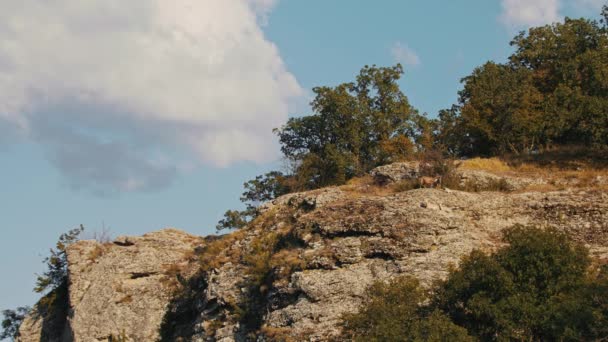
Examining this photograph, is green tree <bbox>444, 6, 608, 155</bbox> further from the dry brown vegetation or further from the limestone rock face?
the dry brown vegetation

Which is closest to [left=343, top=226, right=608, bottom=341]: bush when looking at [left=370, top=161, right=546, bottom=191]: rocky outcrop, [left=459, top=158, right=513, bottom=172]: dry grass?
[left=370, top=161, right=546, bottom=191]: rocky outcrop

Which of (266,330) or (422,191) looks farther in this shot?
(422,191)

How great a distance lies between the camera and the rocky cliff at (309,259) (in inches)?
1601

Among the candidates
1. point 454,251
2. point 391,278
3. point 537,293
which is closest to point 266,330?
point 391,278

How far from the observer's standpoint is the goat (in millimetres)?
47906

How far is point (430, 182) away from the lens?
47938 millimetres

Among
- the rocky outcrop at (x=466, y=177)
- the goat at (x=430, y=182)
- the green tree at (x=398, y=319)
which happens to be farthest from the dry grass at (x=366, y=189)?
the green tree at (x=398, y=319)

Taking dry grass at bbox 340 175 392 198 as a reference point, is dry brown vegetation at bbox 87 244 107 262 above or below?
above

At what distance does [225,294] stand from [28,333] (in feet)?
60.6

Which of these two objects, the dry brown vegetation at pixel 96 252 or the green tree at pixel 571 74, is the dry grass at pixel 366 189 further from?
the dry brown vegetation at pixel 96 252

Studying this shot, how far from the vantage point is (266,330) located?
39531 mm

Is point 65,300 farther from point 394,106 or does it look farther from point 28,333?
point 394,106

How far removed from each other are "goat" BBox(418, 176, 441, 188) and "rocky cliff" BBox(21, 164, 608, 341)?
126cm

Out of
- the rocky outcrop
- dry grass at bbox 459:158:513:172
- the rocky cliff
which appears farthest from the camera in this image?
dry grass at bbox 459:158:513:172
